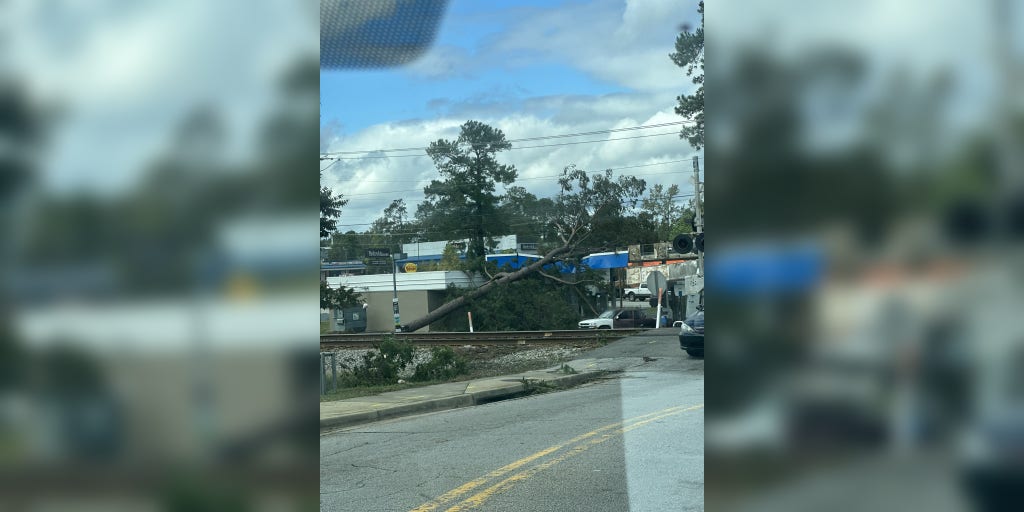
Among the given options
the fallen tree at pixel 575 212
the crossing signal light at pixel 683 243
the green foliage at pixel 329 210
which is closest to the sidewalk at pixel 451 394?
the fallen tree at pixel 575 212

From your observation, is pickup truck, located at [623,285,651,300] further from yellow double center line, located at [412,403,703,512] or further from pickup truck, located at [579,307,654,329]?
yellow double center line, located at [412,403,703,512]

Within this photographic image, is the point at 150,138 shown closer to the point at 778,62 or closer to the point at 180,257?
the point at 180,257

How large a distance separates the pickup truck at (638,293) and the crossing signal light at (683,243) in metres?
0.37

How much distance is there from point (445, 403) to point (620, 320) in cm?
263

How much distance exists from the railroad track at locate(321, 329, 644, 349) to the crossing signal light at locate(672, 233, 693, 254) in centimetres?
43

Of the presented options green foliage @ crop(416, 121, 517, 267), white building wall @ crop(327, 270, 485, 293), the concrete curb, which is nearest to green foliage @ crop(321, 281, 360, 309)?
white building wall @ crop(327, 270, 485, 293)

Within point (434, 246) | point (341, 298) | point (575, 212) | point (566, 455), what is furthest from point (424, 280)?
point (566, 455)

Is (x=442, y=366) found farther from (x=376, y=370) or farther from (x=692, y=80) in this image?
(x=692, y=80)

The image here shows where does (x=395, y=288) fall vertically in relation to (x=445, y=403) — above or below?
above

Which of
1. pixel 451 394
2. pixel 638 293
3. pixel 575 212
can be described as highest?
pixel 575 212

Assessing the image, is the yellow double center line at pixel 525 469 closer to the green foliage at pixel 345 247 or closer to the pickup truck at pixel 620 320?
the pickup truck at pixel 620 320

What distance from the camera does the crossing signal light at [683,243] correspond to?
2158 millimetres

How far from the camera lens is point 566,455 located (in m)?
3.92

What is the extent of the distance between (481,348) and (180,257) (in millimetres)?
2118
